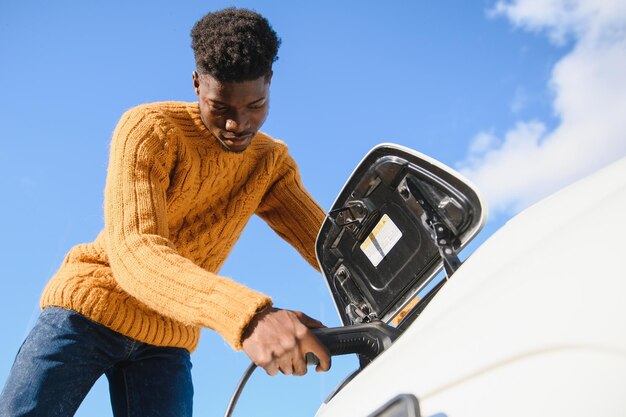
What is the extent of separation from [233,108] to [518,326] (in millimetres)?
1649

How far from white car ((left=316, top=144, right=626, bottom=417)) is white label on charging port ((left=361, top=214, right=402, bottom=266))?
0.18m

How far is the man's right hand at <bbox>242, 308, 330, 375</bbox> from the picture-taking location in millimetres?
1448

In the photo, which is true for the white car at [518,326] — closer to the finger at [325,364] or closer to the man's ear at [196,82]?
the finger at [325,364]

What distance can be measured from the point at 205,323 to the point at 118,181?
69 cm

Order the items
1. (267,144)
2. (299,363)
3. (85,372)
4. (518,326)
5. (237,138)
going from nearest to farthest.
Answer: (518,326) < (299,363) < (85,372) < (237,138) < (267,144)

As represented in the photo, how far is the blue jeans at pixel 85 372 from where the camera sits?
220cm

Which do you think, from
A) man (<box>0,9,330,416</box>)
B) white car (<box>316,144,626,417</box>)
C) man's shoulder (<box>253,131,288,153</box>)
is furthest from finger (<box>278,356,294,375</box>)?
man's shoulder (<box>253,131,288,153</box>)

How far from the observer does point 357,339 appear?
4.94ft

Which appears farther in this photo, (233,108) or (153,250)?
(233,108)

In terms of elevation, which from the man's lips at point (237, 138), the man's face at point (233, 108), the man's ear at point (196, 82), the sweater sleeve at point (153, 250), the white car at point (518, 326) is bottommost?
the white car at point (518, 326)

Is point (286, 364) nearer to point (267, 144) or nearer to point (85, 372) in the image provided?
point (85, 372)

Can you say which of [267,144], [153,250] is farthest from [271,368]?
[267,144]

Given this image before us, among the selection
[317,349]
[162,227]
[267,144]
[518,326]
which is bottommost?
[518,326]

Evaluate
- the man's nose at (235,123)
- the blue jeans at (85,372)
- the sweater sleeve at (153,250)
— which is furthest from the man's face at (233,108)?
the blue jeans at (85,372)
